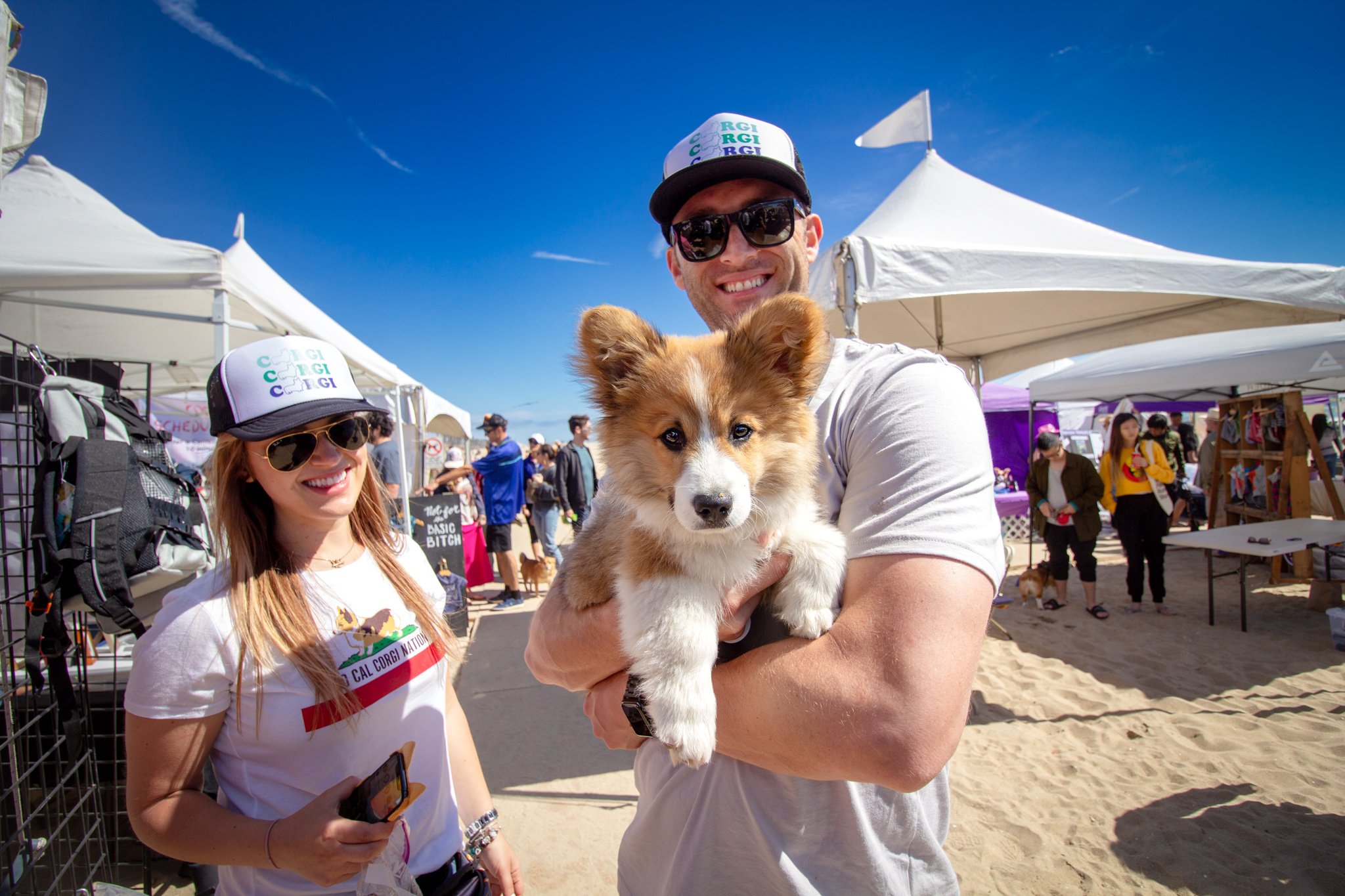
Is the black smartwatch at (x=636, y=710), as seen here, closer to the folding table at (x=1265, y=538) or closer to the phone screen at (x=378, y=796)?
the phone screen at (x=378, y=796)

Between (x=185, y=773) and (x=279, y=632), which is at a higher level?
(x=279, y=632)

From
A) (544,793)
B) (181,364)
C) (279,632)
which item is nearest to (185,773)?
(279,632)

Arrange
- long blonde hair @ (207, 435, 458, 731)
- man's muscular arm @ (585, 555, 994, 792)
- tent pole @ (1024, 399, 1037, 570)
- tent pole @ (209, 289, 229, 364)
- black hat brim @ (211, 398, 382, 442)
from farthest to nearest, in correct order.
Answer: tent pole @ (1024, 399, 1037, 570) < tent pole @ (209, 289, 229, 364) < black hat brim @ (211, 398, 382, 442) < long blonde hair @ (207, 435, 458, 731) < man's muscular arm @ (585, 555, 994, 792)

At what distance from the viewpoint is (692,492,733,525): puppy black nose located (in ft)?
4.76

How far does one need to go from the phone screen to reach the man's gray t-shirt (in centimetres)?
64

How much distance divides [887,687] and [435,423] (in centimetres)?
2745

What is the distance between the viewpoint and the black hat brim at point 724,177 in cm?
171

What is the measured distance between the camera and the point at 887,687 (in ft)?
3.59

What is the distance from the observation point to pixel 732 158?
171 centimetres

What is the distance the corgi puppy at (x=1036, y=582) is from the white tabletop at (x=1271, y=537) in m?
1.45

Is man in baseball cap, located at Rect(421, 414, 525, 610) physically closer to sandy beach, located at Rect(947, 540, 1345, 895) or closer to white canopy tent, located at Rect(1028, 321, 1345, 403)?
sandy beach, located at Rect(947, 540, 1345, 895)

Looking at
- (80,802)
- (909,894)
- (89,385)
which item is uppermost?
(89,385)

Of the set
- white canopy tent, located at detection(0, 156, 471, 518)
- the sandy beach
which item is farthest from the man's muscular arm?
the sandy beach

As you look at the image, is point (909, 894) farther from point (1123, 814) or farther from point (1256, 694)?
point (1256, 694)
